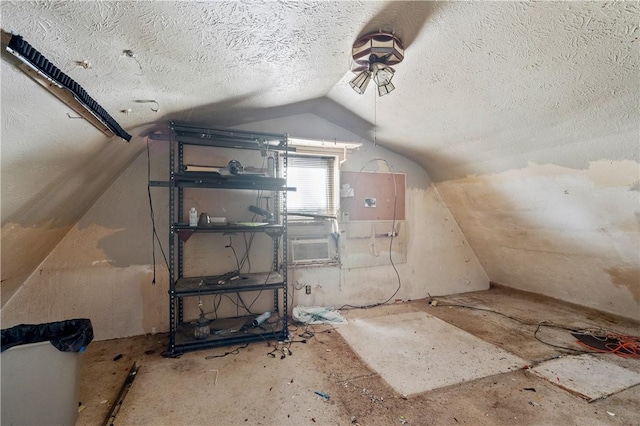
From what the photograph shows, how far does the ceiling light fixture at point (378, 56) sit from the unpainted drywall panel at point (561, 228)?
5.80 feet

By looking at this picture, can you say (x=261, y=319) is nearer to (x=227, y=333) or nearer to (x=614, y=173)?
(x=227, y=333)

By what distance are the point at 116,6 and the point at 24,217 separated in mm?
1427

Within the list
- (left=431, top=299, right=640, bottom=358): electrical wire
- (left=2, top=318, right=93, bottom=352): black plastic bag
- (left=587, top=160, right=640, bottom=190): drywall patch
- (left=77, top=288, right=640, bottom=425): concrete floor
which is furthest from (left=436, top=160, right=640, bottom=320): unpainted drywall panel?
(left=2, top=318, right=93, bottom=352): black plastic bag

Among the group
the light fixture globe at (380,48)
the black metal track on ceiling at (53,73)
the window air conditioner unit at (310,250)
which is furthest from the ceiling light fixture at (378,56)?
the window air conditioner unit at (310,250)

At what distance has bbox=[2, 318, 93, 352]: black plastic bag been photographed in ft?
4.29

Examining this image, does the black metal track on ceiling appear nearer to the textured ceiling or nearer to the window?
the textured ceiling

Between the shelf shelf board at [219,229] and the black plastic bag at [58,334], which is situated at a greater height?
the shelf shelf board at [219,229]

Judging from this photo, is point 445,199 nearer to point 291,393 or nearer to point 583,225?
point 583,225

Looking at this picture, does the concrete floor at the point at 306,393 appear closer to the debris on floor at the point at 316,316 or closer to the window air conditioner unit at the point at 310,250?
the debris on floor at the point at 316,316

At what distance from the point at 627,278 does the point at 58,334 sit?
462cm

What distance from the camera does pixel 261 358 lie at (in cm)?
219

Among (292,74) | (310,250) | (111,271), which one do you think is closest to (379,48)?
(292,74)

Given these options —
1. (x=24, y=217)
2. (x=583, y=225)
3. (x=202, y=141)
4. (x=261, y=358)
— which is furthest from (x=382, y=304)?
(x=24, y=217)

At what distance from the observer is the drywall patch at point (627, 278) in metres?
2.61
